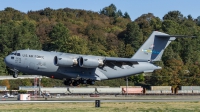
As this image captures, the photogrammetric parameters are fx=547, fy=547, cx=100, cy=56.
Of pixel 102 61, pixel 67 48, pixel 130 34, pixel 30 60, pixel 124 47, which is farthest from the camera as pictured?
pixel 130 34

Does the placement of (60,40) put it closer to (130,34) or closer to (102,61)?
(130,34)

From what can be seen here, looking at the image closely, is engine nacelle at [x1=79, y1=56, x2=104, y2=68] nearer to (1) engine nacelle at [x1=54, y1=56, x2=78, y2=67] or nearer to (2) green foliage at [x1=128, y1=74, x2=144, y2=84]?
(1) engine nacelle at [x1=54, y1=56, x2=78, y2=67]

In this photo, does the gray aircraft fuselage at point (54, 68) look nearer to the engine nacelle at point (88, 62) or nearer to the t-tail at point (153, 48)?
the engine nacelle at point (88, 62)

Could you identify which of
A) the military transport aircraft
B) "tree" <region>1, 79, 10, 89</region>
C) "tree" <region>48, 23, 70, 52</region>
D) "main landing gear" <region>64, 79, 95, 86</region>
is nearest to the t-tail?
the military transport aircraft

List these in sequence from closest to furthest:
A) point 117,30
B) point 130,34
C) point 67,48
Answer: point 67,48 < point 130,34 < point 117,30

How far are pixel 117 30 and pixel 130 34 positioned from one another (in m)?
21.9

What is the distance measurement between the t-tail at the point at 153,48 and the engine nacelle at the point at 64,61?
10667 mm

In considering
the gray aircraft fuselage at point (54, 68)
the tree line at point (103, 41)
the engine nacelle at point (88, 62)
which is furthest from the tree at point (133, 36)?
the engine nacelle at point (88, 62)

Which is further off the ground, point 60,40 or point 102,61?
point 60,40

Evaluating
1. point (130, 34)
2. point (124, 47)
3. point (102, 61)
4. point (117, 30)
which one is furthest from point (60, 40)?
point (102, 61)

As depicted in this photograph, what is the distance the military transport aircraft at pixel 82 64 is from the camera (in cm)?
6512

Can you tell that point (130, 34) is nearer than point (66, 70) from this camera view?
No

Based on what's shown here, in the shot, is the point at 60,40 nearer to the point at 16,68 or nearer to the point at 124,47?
the point at 124,47

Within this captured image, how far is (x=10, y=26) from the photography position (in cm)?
14388
